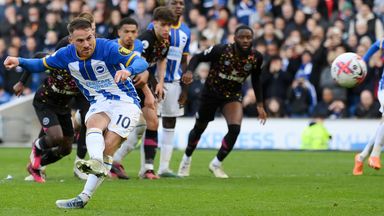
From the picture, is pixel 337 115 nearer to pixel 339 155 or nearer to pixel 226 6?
pixel 339 155

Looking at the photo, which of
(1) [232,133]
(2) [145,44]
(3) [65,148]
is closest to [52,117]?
(3) [65,148]

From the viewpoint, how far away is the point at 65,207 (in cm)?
960

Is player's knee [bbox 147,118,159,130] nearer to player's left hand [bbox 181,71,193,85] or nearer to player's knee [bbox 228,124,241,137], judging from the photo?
player's left hand [bbox 181,71,193,85]

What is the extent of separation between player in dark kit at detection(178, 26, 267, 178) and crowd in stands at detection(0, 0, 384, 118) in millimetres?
6350

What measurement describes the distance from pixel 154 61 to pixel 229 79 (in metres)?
1.15

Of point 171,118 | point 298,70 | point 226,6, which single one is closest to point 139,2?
point 226,6

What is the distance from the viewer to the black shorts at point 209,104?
562 inches

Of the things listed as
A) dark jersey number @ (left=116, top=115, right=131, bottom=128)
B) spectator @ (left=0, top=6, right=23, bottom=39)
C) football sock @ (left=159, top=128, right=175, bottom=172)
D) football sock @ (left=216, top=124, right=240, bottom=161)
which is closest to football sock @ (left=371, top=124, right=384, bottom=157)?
football sock @ (left=216, top=124, right=240, bottom=161)

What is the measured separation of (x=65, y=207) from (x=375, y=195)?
3754 mm

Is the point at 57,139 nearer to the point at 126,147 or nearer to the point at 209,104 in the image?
the point at 126,147

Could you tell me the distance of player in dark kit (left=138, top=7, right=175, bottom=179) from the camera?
44.5 feet

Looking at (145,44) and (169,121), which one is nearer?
(145,44)

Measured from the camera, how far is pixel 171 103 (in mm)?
14500

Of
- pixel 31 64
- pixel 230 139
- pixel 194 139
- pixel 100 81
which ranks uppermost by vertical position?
pixel 31 64
